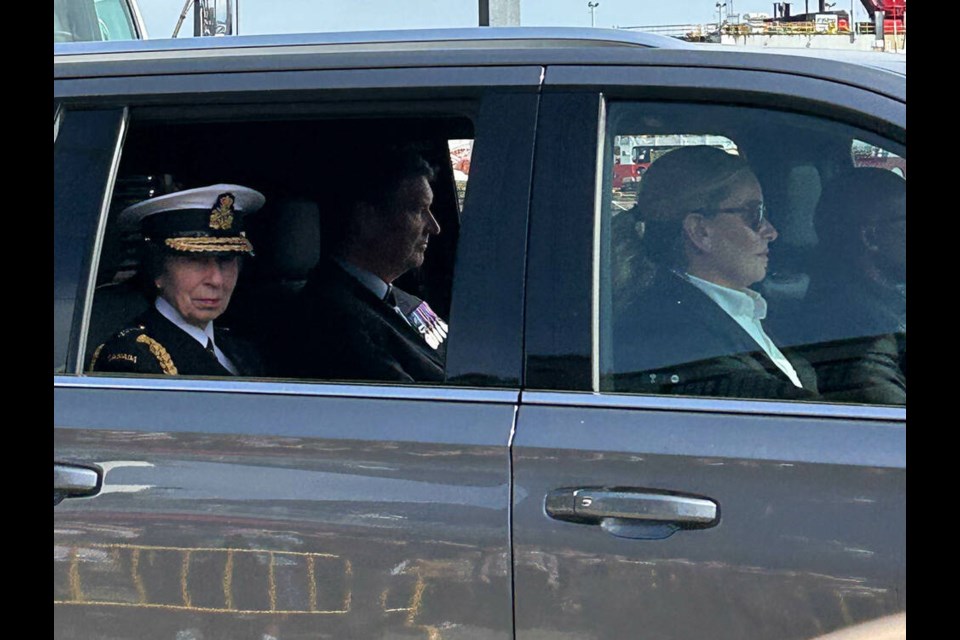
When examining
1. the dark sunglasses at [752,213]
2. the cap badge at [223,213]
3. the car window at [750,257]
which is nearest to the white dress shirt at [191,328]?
the cap badge at [223,213]

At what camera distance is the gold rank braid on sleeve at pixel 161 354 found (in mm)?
2380

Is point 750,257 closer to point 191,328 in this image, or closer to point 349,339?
point 349,339

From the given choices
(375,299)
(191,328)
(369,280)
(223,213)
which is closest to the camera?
(191,328)

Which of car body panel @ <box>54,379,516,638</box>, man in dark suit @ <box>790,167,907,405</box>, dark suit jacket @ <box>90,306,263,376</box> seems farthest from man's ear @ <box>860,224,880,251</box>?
dark suit jacket @ <box>90,306,263,376</box>

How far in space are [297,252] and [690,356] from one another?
1.34 metres

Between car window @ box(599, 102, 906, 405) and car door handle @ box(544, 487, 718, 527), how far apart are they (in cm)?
19

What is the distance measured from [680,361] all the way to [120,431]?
0.96 metres

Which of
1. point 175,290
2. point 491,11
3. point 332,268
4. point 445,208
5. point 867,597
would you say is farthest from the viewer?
point 491,11

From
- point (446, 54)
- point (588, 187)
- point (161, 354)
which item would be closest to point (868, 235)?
point (588, 187)

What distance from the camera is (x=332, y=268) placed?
3.11 metres

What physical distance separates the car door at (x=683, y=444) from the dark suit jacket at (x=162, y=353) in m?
0.73

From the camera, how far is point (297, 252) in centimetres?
311
